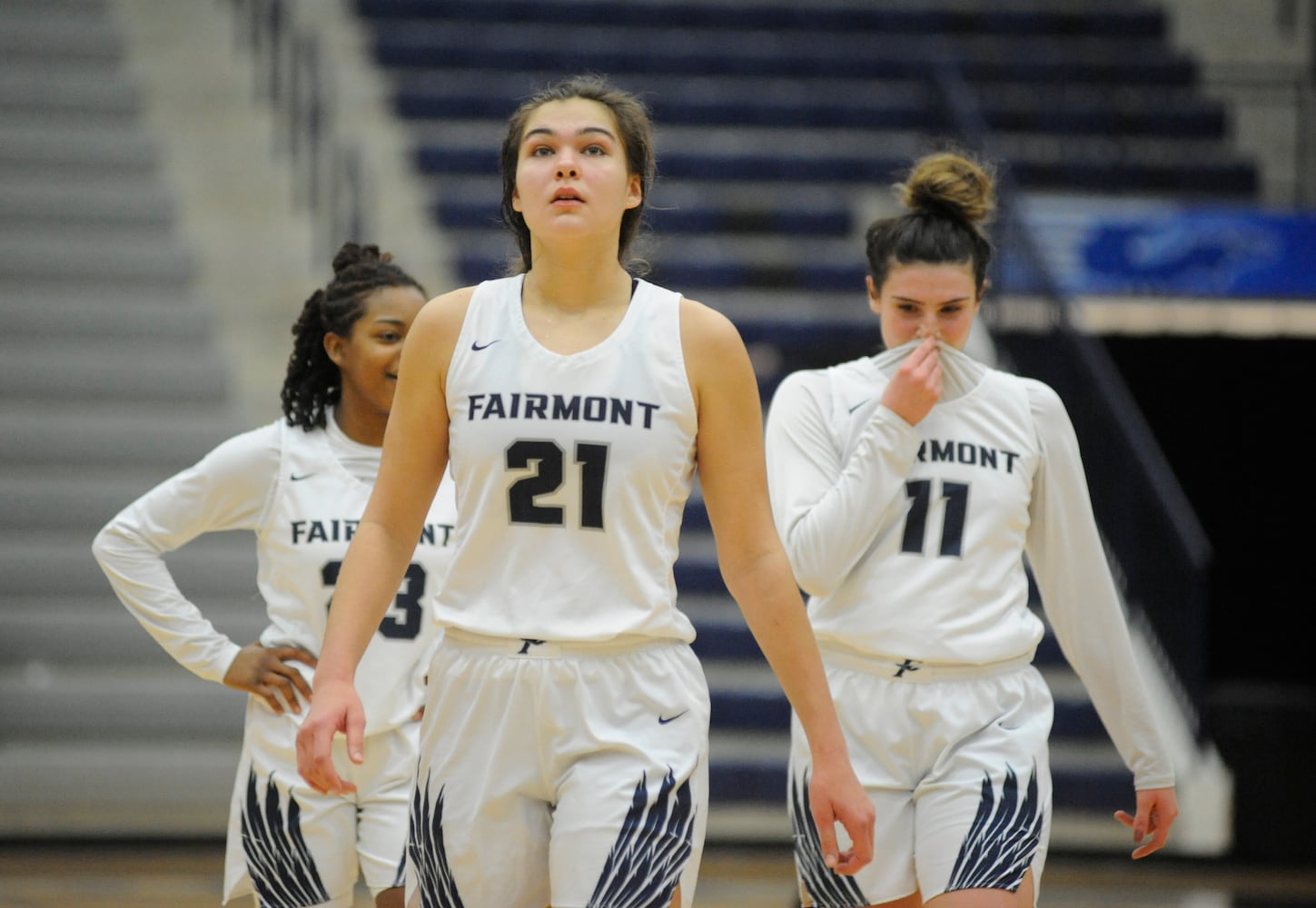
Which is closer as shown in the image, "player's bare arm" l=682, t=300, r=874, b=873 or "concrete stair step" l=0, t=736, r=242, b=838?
"player's bare arm" l=682, t=300, r=874, b=873

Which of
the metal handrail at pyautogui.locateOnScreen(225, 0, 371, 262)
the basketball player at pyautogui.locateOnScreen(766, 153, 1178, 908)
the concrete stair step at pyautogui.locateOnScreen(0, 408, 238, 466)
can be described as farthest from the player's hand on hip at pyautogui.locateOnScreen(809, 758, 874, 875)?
the metal handrail at pyautogui.locateOnScreen(225, 0, 371, 262)

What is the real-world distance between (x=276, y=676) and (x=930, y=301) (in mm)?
1471

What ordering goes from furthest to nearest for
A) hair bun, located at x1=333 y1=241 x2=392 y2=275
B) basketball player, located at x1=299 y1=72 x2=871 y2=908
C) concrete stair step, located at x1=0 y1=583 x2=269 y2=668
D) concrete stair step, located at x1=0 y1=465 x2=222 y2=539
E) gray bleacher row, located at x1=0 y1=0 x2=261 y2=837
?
concrete stair step, located at x1=0 y1=465 x2=222 y2=539, concrete stair step, located at x1=0 y1=583 x2=269 y2=668, gray bleacher row, located at x1=0 y1=0 x2=261 y2=837, hair bun, located at x1=333 y1=241 x2=392 y2=275, basketball player, located at x1=299 y1=72 x2=871 y2=908

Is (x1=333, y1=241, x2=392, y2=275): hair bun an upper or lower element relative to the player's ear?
upper

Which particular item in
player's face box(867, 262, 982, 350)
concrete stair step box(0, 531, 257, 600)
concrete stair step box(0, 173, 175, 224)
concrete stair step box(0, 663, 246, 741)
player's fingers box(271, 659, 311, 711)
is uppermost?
concrete stair step box(0, 173, 175, 224)

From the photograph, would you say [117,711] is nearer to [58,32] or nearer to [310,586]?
[310,586]

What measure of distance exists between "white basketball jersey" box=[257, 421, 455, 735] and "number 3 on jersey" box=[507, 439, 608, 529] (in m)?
0.90

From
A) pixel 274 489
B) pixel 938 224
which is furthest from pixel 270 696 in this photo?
pixel 938 224

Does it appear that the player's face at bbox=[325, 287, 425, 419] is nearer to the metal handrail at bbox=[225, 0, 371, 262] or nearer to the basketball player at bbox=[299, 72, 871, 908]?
the basketball player at bbox=[299, 72, 871, 908]

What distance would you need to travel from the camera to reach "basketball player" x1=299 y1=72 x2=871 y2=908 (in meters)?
2.44

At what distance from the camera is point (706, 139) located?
36.9 feet

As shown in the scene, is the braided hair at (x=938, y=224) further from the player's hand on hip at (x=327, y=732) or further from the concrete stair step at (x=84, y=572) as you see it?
the concrete stair step at (x=84, y=572)

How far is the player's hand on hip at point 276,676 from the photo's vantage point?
132 inches

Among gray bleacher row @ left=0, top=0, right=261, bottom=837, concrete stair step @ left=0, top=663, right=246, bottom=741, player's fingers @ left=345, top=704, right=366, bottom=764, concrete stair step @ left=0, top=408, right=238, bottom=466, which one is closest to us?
player's fingers @ left=345, top=704, right=366, bottom=764
